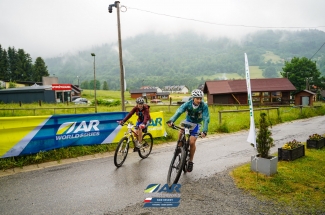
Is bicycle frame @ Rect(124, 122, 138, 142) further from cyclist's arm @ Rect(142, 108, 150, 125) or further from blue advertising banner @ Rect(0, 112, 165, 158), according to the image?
blue advertising banner @ Rect(0, 112, 165, 158)

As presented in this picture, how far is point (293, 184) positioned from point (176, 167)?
2.81 m

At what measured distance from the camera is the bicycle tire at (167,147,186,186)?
5.37 m

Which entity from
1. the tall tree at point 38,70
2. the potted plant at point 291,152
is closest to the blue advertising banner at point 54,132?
the potted plant at point 291,152

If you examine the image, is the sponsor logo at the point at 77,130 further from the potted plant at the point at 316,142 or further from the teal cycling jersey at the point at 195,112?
the potted plant at the point at 316,142

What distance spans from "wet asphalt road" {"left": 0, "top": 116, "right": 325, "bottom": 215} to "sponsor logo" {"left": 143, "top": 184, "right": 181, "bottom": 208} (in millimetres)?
174

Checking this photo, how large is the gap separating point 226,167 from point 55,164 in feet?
17.7

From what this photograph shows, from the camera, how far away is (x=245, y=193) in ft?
16.7

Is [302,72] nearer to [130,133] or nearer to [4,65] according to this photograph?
[130,133]

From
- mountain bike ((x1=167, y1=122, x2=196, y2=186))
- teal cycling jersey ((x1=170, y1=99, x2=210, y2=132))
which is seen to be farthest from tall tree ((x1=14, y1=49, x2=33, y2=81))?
mountain bike ((x1=167, y1=122, x2=196, y2=186))

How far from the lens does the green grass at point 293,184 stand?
4590 millimetres

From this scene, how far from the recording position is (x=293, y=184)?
5.46 metres

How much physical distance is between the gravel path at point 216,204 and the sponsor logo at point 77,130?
15.4ft

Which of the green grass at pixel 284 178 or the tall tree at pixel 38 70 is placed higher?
the tall tree at pixel 38 70

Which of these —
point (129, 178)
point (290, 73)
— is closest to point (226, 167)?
point (129, 178)
